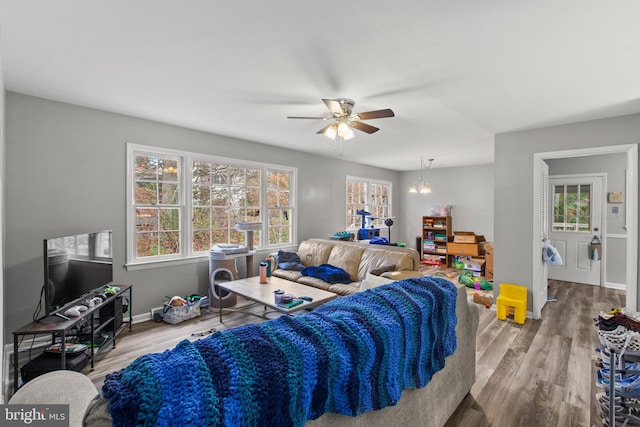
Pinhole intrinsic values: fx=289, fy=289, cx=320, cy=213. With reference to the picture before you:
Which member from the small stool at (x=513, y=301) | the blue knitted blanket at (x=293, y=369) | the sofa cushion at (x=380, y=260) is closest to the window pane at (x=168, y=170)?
the sofa cushion at (x=380, y=260)

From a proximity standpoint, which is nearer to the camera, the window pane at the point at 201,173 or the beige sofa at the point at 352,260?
the beige sofa at the point at 352,260

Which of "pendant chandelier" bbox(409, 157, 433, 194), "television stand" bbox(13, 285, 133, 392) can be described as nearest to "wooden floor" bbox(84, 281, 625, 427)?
"television stand" bbox(13, 285, 133, 392)

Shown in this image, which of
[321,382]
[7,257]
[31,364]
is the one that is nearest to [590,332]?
[321,382]

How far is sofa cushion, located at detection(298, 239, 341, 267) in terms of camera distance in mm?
4738

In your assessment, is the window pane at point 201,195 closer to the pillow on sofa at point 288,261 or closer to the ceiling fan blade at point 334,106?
the pillow on sofa at point 288,261

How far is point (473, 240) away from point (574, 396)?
468 centimetres

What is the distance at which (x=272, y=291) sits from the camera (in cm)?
326

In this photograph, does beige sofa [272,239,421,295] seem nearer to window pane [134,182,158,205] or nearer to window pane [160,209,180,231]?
window pane [160,209,180,231]

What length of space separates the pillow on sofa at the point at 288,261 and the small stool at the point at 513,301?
2.75m

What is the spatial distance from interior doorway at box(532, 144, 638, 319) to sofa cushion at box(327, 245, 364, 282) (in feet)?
7.51

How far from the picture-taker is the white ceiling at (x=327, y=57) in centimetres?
165

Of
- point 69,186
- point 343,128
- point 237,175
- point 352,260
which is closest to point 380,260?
point 352,260

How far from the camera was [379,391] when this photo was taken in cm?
126

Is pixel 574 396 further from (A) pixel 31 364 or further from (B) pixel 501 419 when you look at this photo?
(A) pixel 31 364
